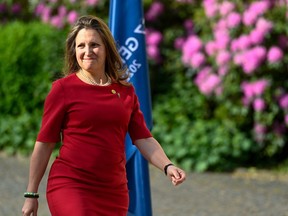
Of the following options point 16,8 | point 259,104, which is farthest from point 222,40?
point 16,8

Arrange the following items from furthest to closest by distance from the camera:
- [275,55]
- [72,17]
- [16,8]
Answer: [16,8]
[72,17]
[275,55]

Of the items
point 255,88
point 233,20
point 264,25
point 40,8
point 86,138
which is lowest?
point 86,138

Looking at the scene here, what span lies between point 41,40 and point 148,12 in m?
1.49

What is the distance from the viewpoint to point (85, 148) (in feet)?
11.5

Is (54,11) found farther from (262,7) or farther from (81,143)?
(81,143)

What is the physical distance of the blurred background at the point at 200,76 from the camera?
903cm

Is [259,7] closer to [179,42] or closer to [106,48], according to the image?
[179,42]

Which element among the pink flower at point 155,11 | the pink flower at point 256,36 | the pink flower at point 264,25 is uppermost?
the pink flower at point 155,11

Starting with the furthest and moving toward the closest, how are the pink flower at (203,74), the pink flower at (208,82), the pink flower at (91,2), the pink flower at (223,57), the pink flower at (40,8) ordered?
the pink flower at (40,8)
the pink flower at (91,2)
the pink flower at (203,74)
the pink flower at (208,82)
the pink flower at (223,57)

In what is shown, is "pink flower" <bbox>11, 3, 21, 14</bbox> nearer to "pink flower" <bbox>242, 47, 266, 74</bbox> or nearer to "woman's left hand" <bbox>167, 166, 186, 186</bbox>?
"pink flower" <bbox>242, 47, 266, 74</bbox>

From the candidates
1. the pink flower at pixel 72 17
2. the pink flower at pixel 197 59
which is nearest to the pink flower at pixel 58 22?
the pink flower at pixel 72 17

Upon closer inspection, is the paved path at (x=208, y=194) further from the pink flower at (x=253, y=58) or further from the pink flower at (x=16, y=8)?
the pink flower at (x=16, y=8)

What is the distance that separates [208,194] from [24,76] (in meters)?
3.87

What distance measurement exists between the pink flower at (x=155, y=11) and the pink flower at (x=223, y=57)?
134 centimetres
